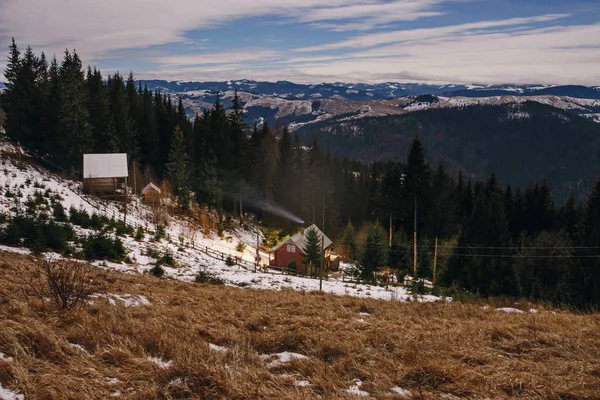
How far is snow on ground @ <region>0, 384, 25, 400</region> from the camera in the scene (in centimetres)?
462

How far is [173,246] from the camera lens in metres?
34.4

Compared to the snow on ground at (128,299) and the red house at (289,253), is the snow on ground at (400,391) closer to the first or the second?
the snow on ground at (128,299)

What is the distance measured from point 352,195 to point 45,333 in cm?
7807

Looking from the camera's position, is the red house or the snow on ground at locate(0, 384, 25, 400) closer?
the snow on ground at locate(0, 384, 25, 400)

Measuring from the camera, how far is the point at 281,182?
67750 millimetres

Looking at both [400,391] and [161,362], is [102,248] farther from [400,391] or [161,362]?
[400,391]

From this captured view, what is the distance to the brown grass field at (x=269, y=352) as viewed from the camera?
5.15m

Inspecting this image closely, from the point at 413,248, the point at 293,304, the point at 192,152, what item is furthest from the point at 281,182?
the point at 293,304

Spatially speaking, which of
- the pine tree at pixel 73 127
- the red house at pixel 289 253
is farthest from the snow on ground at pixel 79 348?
the pine tree at pixel 73 127

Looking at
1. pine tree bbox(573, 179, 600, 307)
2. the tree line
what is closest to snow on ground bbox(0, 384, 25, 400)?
the tree line

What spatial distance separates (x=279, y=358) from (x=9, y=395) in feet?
12.1

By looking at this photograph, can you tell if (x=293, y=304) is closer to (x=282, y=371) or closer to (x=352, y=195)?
(x=282, y=371)

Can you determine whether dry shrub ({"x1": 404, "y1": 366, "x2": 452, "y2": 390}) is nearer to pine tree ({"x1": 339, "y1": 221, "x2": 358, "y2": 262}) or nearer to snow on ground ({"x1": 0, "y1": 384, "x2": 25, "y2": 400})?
snow on ground ({"x1": 0, "y1": 384, "x2": 25, "y2": 400})

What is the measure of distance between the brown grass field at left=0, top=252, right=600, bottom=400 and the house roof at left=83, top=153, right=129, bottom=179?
133ft
